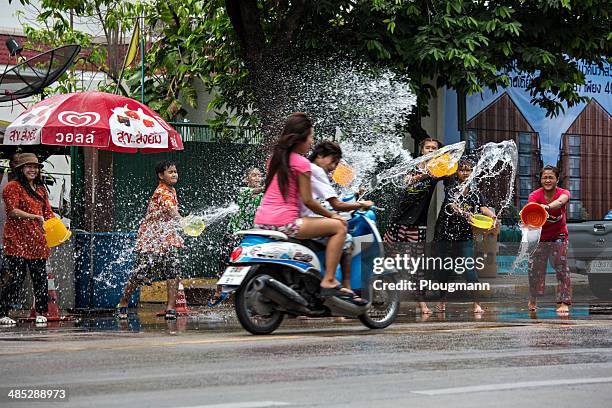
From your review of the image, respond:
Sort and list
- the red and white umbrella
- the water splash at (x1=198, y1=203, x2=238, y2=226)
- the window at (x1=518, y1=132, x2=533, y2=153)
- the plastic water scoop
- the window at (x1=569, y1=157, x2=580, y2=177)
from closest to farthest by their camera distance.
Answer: the plastic water scoop < the red and white umbrella < the water splash at (x1=198, y1=203, x2=238, y2=226) < the window at (x1=518, y1=132, x2=533, y2=153) < the window at (x1=569, y1=157, x2=580, y2=177)

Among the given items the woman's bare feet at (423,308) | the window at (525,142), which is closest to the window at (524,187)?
the window at (525,142)

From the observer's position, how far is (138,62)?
26.3m

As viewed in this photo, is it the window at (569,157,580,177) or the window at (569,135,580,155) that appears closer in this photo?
the window at (569,135,580,155)

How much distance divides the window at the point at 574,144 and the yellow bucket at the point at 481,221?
32.9 ft

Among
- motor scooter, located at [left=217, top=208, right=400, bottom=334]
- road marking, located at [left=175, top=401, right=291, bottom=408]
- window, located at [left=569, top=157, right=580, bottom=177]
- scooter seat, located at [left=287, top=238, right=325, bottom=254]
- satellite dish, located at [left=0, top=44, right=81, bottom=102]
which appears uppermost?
satellite dish, located at [left=0, top=44, right=81, bottom=102]

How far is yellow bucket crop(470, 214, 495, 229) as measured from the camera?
1402cm

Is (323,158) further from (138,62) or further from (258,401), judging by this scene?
(138,62)

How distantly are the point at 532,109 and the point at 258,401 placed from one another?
17.2 metres

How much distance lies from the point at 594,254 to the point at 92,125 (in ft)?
24.0

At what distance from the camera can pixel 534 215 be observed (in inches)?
564

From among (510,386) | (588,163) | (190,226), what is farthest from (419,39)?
(510,386)

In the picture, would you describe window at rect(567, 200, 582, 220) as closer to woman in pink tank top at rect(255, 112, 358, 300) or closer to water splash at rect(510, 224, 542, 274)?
water splash at rect(510, 224, 542, 274)

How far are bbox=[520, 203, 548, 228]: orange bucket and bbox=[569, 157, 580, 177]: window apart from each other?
975cm

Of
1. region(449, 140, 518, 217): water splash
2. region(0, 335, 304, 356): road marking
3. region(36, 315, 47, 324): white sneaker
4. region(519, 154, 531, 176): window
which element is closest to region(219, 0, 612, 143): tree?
region(449, 140, 518, 217): water splash
